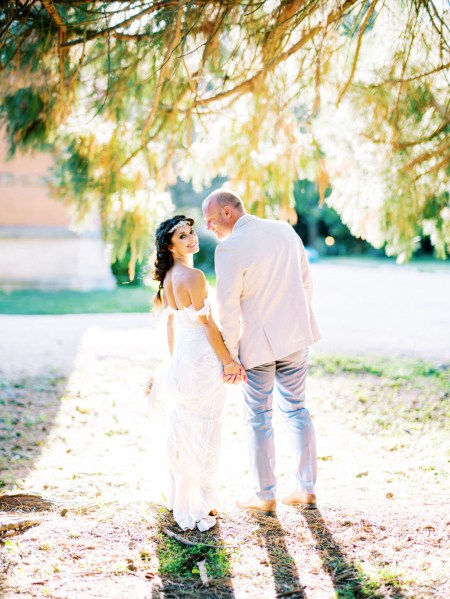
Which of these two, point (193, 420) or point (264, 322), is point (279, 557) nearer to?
point (193, 420)

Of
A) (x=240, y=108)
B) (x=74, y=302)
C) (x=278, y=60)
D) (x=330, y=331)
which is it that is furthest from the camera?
(x=74, y=302)

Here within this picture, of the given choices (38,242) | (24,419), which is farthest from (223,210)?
(38,242)

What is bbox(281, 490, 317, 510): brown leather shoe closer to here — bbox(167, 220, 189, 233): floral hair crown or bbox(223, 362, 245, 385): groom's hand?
bbox(223, 362, 245, 385): groom's hand

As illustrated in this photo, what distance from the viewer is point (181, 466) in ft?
11.7

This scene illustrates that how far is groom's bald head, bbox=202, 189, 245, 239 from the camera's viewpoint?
3660mm

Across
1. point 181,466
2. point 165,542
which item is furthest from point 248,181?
point 165,542

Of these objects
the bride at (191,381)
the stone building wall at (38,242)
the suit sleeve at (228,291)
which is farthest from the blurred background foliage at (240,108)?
the stone building wall at (38,242)

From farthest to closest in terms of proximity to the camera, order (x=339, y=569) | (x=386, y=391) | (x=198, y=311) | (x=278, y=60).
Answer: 1. (x=386, y=391)
2. (x=278, y=60)
3. (x=198, y=311)
4. (x=339, y=569)

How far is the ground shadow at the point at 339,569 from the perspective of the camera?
2.86 meters

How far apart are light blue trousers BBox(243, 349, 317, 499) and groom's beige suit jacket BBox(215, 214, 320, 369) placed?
131mm

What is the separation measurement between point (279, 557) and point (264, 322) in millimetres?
1231

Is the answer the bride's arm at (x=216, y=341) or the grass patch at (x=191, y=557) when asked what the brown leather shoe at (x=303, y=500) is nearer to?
the grass patch at (x=191, y=557)

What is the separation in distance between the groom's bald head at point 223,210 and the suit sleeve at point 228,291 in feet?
0.66

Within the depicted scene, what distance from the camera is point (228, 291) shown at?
3.55 meters
